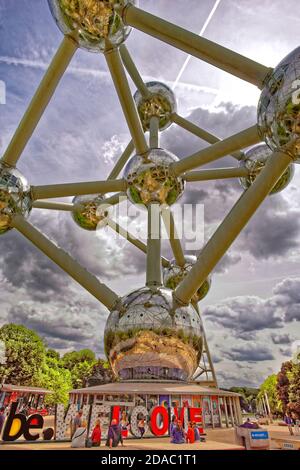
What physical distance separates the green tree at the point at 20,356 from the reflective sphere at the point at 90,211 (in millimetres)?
26674

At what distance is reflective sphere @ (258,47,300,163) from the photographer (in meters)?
3.13

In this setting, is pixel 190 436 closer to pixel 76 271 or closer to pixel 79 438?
pixel 79 438

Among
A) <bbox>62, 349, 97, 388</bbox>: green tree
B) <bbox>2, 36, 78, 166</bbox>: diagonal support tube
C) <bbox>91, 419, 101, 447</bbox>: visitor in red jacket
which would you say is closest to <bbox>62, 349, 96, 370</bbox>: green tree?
<bbox>62, 349, 97, 388</bbox>: green tree

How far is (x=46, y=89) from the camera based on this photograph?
4.77 m

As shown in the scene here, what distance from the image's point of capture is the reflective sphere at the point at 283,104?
313cm

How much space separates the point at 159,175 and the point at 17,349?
103 ft

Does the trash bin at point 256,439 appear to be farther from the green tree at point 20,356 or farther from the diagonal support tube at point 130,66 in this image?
the green tree at point 20,356

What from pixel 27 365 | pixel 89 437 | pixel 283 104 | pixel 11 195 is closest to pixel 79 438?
pixel 89 437

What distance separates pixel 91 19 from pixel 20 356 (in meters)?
32.7

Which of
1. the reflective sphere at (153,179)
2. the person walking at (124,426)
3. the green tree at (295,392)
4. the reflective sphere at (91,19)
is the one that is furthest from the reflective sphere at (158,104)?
the green tree at (295,392)
